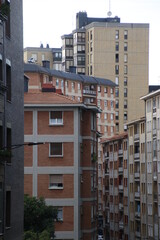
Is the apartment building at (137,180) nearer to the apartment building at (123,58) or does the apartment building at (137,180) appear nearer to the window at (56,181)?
the apartment building at (123,58)

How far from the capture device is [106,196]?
159 metres

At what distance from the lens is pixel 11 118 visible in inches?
1405

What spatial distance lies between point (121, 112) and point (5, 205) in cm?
16100

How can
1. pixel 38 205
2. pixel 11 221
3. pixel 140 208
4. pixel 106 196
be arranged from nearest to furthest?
pixel 11 221
pixel 38 205
pixel 140 208
pixel 106 196

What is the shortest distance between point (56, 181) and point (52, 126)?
4.60 m

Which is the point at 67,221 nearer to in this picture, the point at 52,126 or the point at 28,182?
the point at 28,182

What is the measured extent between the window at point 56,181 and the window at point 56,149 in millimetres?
1751

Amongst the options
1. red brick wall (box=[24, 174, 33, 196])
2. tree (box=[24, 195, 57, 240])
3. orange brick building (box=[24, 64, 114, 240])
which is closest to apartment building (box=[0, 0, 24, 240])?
tree (box=[24, 195, 57, 240])

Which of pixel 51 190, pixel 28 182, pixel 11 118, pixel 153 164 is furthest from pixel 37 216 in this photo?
pixel 153 164

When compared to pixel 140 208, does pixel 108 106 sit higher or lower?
higher

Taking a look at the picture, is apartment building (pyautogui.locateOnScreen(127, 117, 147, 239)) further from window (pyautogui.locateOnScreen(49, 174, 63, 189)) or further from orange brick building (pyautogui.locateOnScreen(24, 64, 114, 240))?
window (pyautogui.locateOnScreen(49, 174, 63, 189))

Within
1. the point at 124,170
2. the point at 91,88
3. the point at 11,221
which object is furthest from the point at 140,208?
the point at 11,221

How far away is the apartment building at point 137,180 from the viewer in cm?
13138

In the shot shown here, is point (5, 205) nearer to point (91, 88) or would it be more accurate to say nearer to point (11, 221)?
point (11, 221)
